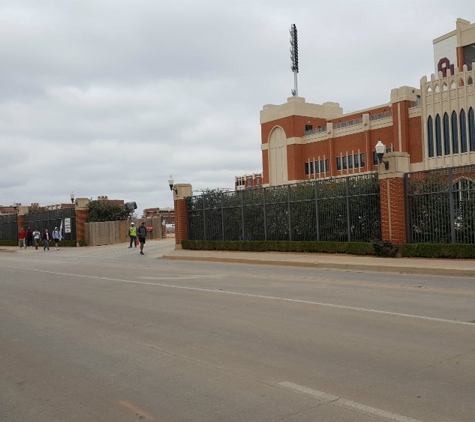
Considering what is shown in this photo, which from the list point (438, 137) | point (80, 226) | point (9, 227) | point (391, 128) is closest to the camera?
point (80, 226)

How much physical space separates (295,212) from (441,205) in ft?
24.7

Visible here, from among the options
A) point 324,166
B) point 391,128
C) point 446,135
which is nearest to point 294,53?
point 324,166

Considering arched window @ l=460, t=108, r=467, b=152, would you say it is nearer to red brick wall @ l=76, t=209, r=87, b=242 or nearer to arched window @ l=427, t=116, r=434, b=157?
arched window @ l=427, t=116, r=434, b=157

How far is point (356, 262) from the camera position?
19.3 m

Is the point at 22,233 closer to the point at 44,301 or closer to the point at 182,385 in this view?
the point at 44,301

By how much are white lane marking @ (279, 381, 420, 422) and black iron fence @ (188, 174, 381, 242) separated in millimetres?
17781

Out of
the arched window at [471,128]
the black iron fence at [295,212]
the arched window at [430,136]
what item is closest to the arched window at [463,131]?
the arched window at [471,128]

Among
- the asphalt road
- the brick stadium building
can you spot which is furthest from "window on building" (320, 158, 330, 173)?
the asphalt road

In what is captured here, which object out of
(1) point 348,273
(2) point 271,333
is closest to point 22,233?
(1) point 348,273

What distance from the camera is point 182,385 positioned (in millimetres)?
5664

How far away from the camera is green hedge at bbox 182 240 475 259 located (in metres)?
19.0

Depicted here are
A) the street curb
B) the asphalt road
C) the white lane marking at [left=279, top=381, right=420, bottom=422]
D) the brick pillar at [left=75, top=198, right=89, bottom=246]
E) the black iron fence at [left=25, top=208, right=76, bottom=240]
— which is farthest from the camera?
the black iron fence at [left=25, top=208, right=76, bottom=240]

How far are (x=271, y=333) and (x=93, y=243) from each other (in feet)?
123

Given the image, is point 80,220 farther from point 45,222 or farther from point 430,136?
point 430,136
